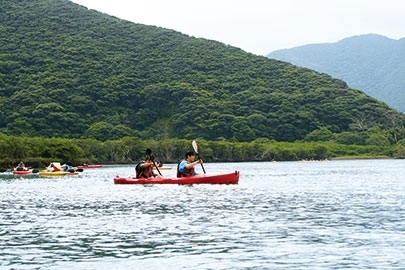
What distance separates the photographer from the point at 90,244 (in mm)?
20766

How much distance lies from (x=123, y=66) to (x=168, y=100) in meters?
23.3

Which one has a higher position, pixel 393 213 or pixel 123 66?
pixel 123 66

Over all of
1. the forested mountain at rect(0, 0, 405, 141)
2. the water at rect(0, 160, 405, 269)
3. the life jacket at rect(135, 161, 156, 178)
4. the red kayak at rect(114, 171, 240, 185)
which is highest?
the forested mountain at rect(0, 0, 405, 141)

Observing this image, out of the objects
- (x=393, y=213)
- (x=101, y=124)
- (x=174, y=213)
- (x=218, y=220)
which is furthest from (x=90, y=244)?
(x=101, y=124)

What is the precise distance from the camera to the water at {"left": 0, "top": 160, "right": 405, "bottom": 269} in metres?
18.0

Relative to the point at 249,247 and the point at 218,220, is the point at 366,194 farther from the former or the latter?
the point at 249,247

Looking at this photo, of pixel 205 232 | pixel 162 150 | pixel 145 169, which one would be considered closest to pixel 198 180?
pixel 145 169

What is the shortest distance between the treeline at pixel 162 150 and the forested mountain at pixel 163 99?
10887mm

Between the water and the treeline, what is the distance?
56231mm

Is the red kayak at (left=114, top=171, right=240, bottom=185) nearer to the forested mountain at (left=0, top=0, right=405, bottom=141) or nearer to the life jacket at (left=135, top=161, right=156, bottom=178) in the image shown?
the life jacket at (left=135, top=161, right=156, bottom=178)

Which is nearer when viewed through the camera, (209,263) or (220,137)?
(209,263)

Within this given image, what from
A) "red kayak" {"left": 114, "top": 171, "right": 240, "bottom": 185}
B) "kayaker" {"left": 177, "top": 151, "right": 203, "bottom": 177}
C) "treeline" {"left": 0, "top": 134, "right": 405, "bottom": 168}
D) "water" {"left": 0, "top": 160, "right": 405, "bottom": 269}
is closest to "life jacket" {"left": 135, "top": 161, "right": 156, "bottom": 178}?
"red kayak" {"left": 114, "top": 171, "right": 240, "bottom": 185}

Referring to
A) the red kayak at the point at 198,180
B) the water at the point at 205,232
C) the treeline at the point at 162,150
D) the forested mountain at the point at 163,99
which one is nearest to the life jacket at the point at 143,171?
the red kayak at the point at 198,180

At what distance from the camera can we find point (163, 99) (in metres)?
170
